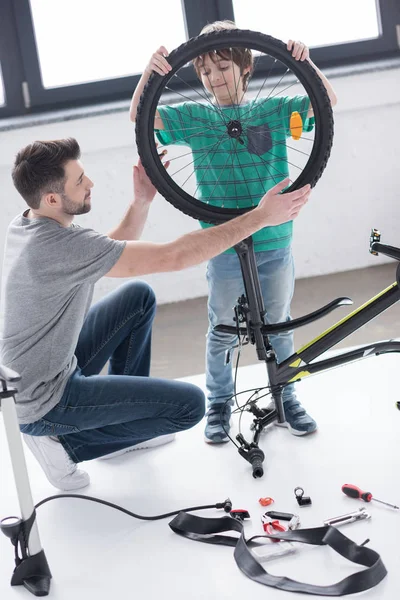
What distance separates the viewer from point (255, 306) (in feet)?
6.90

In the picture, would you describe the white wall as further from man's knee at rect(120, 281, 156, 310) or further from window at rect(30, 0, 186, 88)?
man's knee at rect(120, 281, 156, 310)

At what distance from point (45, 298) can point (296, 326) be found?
0.64m

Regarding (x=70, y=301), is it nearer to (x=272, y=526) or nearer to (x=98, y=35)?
(x=272, y=526)

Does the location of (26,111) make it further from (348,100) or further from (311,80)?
(311,80)

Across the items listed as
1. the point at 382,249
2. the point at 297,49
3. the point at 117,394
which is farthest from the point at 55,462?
the point at 297,49

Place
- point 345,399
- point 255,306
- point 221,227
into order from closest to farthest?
point 221,227 → point 255,306 → point 345,399

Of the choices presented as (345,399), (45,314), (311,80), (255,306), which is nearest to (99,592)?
(45,314)

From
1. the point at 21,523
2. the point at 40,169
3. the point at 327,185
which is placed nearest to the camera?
the point at 21,523

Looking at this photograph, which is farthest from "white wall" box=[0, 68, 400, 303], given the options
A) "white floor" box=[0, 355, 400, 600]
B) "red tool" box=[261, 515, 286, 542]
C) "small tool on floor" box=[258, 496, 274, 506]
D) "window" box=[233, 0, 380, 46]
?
"red tool" box=[261, 515, 286, 542]

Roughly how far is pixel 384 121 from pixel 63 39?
154 centimetres

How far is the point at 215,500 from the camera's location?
2039mm

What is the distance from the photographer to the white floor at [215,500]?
172 centimetres

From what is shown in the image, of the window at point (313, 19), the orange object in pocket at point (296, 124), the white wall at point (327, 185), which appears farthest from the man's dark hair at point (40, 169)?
the window at point (313, 19)

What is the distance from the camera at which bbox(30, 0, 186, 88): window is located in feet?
12.2
